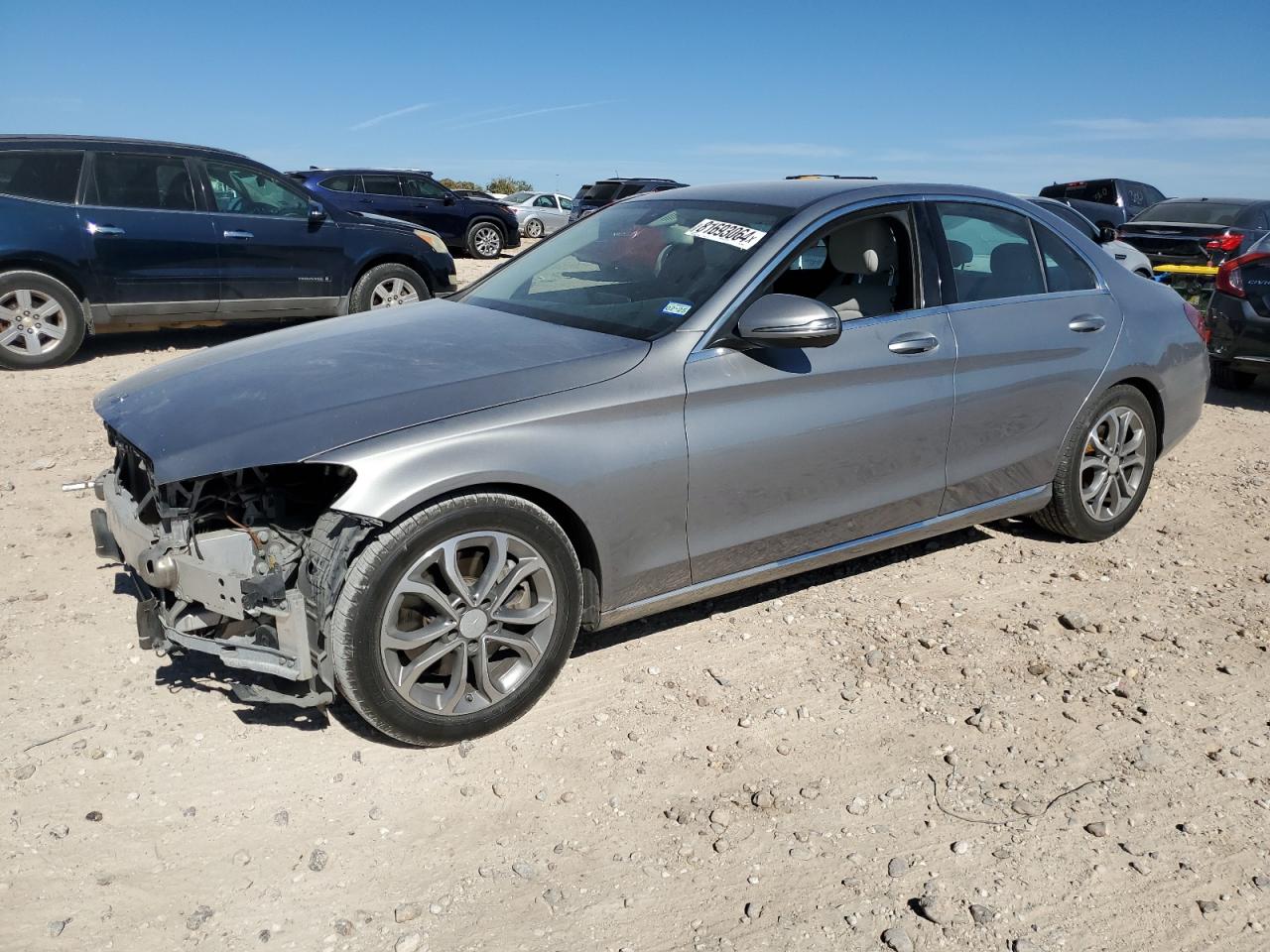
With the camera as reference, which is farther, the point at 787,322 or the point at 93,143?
the point at 93,143

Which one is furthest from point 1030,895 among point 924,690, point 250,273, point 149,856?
point 250,273

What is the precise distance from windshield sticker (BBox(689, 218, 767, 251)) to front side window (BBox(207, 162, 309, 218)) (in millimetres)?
6280

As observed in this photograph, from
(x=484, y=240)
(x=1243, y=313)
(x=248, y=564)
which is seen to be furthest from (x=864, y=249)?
(x=484, y=240)

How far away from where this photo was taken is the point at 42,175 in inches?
329

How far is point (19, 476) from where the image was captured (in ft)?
18.8

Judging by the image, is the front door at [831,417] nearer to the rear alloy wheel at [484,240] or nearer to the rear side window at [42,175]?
the rear side window at [42,175]

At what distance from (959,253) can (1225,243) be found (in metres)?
10.00

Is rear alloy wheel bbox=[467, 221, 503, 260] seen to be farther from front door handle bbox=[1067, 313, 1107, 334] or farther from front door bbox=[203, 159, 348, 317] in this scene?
front door handle bbox=[1067, 313, 1107, 334]

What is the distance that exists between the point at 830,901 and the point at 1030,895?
1.69 feet

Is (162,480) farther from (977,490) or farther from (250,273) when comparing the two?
(250,273)

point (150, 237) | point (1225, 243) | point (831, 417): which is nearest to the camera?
point (831, 417)

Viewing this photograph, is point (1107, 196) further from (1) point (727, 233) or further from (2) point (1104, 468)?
(1) point (727, 233)

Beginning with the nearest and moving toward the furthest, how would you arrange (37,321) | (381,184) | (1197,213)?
(37,321)
(1197,213)
(381,184)

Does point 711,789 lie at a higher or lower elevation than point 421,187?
lower
